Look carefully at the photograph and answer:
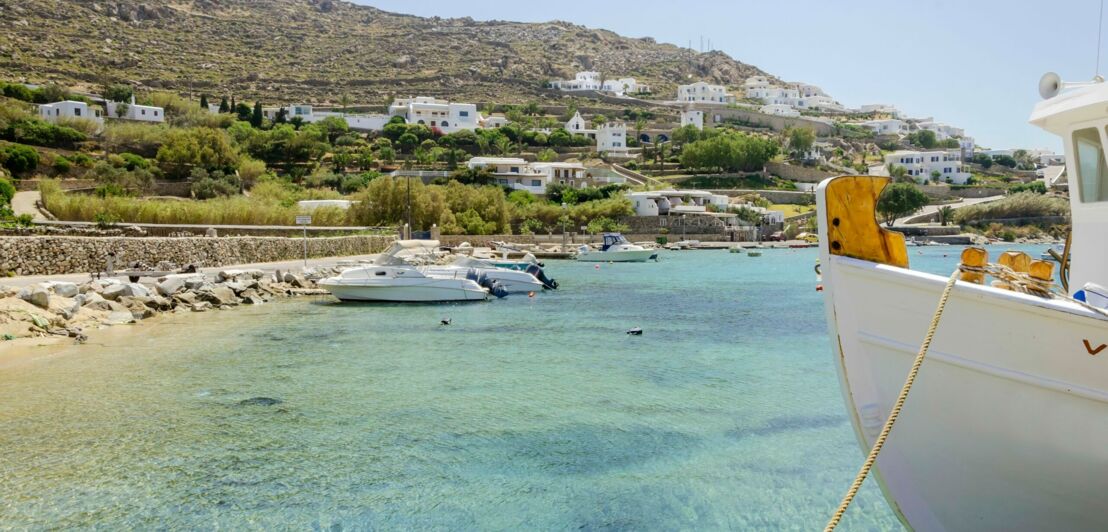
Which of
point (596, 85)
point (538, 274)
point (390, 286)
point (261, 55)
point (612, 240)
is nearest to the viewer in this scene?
point (390, 286)

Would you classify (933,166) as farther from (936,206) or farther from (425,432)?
(425,432)

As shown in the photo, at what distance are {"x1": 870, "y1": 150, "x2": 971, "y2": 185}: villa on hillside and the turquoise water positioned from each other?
92.2 metres

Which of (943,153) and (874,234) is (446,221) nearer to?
(874,234)

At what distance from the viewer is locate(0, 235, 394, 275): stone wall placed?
22234 mm

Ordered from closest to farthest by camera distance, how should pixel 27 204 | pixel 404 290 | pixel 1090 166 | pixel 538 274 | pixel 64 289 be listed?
pixel 1090 166 < pixel 64 289 < pixel 404 290 < pixel 538 274 < pixel 27 204

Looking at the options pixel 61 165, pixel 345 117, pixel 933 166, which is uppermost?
pixel 345 117

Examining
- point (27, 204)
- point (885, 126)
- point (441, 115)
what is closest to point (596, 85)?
point (885, 126)

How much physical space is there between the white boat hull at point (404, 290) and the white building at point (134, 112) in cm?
6334

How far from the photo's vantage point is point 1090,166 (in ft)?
20.0

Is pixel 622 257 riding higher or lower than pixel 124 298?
lower

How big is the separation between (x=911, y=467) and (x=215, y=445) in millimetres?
7476

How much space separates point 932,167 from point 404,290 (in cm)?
9332

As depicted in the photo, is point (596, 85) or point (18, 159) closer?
point (18, 159)

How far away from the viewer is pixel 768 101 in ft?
539
